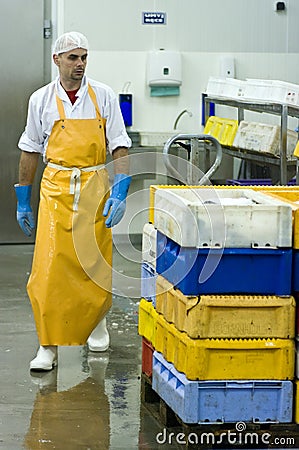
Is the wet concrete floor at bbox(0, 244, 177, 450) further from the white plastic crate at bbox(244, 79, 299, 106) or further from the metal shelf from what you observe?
the white plastic crate at bbox(244, 79, 299, 106)

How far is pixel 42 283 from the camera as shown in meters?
4.86

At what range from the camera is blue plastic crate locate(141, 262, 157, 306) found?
4.19 meters

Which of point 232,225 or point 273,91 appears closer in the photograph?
point 232,225

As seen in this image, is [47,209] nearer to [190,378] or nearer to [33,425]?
[33,425]

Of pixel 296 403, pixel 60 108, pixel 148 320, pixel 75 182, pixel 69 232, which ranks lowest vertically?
pixel 296 403

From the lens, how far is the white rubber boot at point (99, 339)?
5238mm

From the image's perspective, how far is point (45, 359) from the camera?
4.88m

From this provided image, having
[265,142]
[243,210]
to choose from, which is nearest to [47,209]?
[243,210]

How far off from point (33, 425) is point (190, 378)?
2.71 ft

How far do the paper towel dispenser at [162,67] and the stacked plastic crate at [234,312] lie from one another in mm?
4608

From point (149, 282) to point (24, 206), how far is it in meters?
1.13

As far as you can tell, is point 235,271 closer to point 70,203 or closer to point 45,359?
point 70,203

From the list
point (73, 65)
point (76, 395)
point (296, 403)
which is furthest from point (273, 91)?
point (296, 403)

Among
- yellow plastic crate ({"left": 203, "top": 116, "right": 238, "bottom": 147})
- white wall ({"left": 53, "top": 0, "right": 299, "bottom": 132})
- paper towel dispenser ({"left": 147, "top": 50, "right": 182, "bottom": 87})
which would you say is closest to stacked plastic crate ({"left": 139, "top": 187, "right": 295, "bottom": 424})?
yellow plastic crate ({"left": 203, "top": 116, "right": 238, "bottom": 147})
